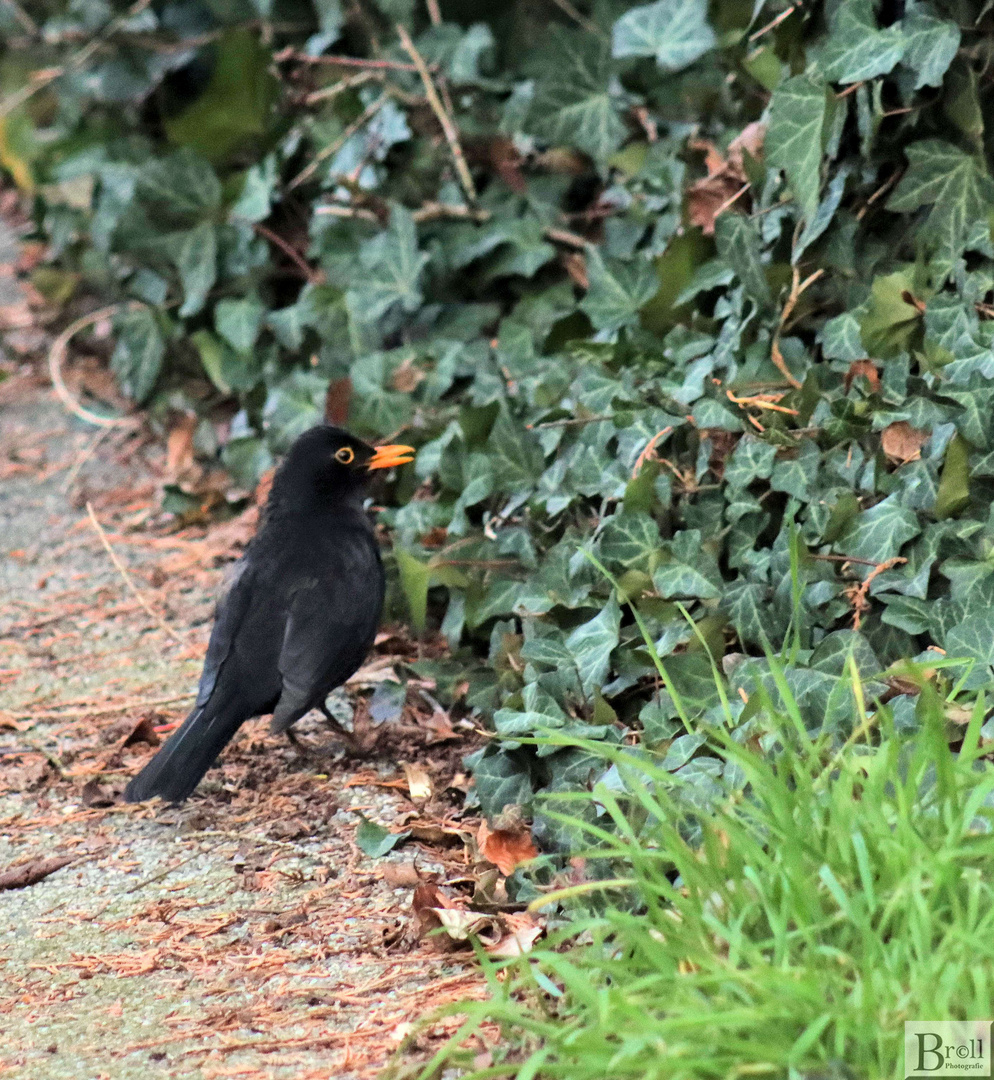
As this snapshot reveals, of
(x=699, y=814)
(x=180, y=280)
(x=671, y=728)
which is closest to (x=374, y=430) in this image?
(x=180, y=280)

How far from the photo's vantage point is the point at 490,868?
3123mm

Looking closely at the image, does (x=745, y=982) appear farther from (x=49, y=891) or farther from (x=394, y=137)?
(x=394, y=137)

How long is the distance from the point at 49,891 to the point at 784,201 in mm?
2713

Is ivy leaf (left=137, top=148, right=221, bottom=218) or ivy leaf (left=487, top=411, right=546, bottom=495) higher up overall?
ivy leaf (left=137, top=148, right=221, bottom=218)

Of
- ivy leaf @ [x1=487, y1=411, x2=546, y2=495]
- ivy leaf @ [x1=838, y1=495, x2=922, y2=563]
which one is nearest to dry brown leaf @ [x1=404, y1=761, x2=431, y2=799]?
ivy leaf @ [x1=487, y1=411, x2=546, y2=495]

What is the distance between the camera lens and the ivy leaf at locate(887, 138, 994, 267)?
370 centimetres

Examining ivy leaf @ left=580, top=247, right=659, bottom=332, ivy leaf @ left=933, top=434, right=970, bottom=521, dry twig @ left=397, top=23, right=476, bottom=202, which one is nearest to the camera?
ivy leaf @ left=933, top=434, right=970, bottom=521

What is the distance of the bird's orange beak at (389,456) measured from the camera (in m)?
4.33

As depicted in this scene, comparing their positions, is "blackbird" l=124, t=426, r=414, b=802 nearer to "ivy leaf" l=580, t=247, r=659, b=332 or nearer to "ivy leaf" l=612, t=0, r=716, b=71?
"ivy leaf" l=580, t=247, r=659, b=332

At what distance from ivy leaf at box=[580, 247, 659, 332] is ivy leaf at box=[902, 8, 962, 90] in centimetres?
111

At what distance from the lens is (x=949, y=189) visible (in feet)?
12.2

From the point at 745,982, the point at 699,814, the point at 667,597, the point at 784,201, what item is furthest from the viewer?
the point at 784,201

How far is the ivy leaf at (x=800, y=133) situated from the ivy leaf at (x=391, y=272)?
1738 millimetres

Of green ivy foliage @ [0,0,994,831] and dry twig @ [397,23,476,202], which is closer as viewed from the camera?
green ivy foliage @ [0,0,994,831]
